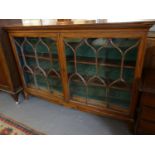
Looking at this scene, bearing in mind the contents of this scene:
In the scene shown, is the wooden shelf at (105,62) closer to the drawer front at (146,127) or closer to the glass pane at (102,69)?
the glass pane at (102,69)

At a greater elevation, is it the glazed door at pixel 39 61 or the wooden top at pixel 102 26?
the wooden top at pixel 102 26

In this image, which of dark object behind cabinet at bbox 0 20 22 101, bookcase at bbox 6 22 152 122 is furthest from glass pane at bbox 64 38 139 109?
dark object behind cabinet at bbox 0 20 22 101

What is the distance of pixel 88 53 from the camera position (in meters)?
1.33

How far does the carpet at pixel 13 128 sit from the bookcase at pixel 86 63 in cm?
42

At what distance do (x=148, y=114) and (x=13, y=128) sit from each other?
131 centimetres

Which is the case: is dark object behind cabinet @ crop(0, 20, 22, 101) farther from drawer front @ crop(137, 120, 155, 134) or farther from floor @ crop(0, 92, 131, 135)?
drawer front @ crop(137, 120, 155, 134)

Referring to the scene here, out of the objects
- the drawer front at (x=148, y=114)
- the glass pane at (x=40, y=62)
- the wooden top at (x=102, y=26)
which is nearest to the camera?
the wooden top at (x=102, y=26)

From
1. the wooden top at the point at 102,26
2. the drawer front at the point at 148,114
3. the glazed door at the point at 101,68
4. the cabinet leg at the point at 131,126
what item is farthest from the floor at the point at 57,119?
the wooden top at the point at 102,26

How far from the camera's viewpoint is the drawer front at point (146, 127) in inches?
44.5

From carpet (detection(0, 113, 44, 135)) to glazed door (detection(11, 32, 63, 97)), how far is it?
460mm

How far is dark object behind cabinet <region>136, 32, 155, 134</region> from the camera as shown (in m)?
1.03

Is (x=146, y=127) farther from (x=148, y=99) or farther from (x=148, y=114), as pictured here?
(x=148, y=99)
